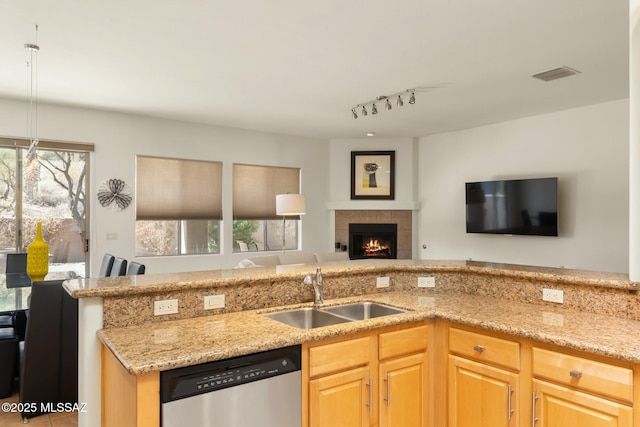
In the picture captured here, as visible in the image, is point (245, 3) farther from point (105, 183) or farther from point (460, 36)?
point (105, 183)

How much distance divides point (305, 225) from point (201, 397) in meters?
5.87

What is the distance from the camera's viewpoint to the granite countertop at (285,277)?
205 centimetres

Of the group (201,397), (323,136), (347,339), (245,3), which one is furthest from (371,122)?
(201,397)

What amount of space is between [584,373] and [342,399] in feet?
3.37

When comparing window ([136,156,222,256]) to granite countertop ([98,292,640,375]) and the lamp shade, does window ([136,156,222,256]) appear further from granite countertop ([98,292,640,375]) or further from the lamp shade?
granite countertop ([98,292,640,375])

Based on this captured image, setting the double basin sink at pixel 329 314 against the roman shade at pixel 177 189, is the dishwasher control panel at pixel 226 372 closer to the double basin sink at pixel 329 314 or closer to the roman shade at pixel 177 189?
the double basin sink at pixel 329 314

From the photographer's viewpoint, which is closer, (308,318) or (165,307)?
(165,307)

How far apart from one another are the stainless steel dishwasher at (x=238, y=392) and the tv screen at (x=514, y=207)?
4876 mm

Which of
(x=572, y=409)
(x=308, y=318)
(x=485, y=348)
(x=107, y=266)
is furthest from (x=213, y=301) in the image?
(x=107, y=266)

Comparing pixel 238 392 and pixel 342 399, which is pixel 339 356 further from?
pixel 238 392

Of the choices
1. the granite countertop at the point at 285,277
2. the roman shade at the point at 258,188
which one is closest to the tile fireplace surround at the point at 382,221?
the roman shade at the point at 258,188

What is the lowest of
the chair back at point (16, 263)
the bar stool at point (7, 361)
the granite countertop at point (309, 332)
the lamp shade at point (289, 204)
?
the bar stool at point (7, 361)

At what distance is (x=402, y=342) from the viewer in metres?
2.23

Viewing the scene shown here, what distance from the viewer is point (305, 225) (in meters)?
7.45
